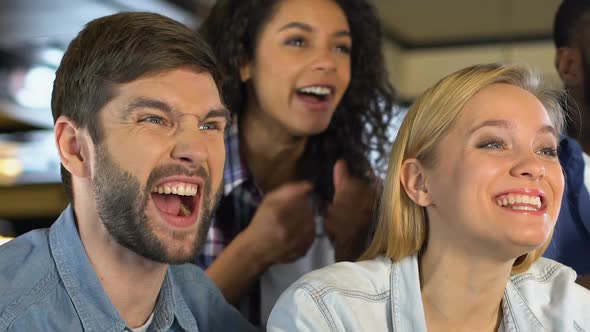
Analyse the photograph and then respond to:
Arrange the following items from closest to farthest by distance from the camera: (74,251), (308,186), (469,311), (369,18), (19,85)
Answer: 1. (74,251)
2. (469,311)
3. (308,186)
4. (369,18)
5. (19,85)

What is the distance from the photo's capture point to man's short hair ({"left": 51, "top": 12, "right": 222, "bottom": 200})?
1.30 meters

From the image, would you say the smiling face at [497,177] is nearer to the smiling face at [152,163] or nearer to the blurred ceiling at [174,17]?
the smiling face at [152,163]

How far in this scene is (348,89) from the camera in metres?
2.10

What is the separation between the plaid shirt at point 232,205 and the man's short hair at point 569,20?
0.74 m

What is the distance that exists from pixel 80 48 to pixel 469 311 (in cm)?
75

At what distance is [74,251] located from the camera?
4.26 ft

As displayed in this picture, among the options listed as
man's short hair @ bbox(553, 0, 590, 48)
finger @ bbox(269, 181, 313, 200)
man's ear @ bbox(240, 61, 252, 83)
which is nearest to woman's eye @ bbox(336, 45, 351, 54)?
man's ear @ bbox(240, 61, 252, 83)

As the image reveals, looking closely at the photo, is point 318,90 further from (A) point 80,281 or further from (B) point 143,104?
(A) point 80,281

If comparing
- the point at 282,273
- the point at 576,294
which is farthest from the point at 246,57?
the point at 576,294

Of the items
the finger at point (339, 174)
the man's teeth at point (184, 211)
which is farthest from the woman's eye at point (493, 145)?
the finger at point (339, 174)

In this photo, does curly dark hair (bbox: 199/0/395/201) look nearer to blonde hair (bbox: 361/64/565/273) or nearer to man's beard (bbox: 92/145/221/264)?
blonde hair (bbox: 361/64/565/273)

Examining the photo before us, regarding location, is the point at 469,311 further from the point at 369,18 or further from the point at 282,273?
the point at 369,18

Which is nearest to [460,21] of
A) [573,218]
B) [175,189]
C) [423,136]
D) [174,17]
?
[174,17]

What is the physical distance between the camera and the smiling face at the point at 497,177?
4.23 ft
